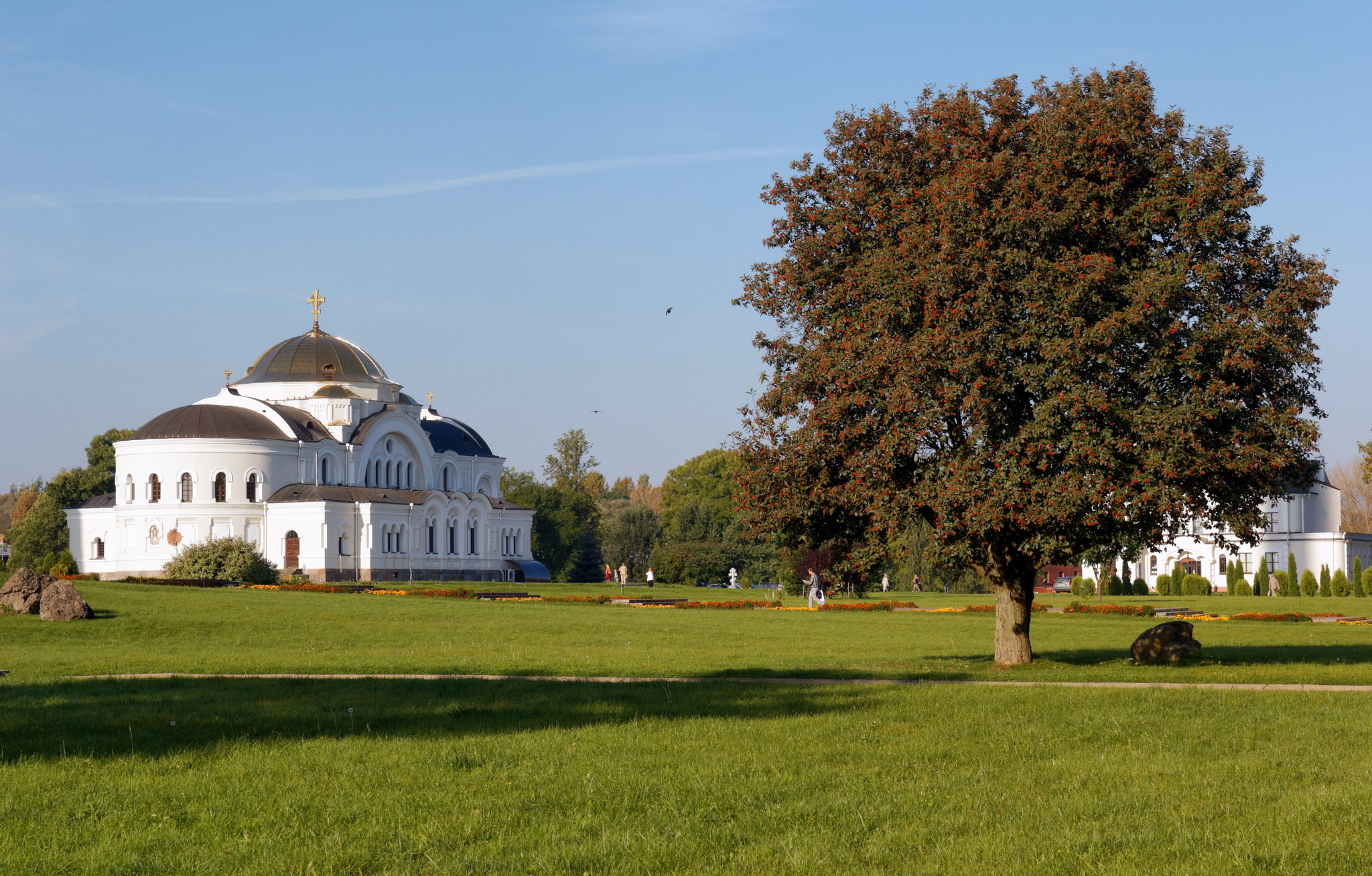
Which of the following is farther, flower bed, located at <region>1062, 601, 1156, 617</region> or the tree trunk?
flower bed, located at <region>1062, 601, 1156, 617</region>

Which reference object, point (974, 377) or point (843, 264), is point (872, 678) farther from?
point (843, 264)

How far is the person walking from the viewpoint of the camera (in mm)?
45975

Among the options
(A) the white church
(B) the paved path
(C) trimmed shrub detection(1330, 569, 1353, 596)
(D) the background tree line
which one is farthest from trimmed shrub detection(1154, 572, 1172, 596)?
(D) the background tree line

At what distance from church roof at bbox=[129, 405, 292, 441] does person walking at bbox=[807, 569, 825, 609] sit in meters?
45.3

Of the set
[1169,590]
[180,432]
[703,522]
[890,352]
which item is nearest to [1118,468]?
[890,352]

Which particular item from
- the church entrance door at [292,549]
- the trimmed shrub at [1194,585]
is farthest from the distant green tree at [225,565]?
the trimmed shrub at [1194,585]

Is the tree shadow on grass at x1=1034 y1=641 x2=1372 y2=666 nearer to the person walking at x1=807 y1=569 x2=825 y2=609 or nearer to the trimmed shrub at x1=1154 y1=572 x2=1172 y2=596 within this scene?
the person walking at x1=807 y1=569 x2=825 y2=609

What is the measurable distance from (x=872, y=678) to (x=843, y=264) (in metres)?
6.72

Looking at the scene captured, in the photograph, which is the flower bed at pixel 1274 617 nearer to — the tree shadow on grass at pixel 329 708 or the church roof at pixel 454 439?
the tree shadow on grass at pixel 329 708

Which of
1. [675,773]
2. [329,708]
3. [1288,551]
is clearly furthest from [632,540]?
[675,773]

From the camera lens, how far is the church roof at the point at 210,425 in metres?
80.8

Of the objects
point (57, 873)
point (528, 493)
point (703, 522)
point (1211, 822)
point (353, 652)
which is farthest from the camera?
point (528, 493)

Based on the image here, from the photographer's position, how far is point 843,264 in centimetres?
2131

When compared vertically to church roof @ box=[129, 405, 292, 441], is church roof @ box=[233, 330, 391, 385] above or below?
above
